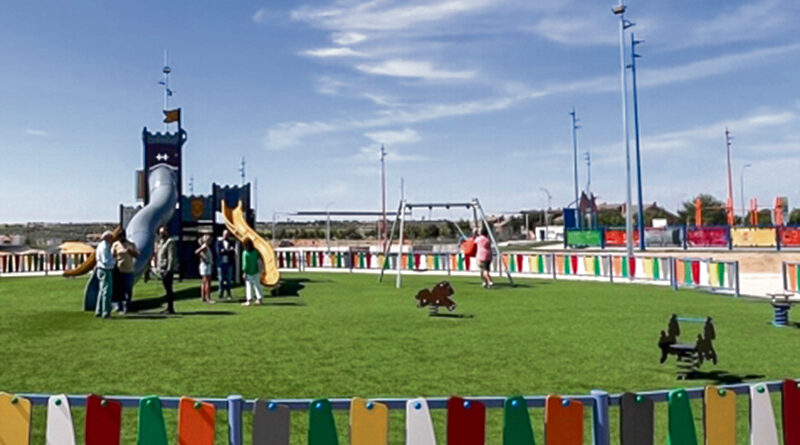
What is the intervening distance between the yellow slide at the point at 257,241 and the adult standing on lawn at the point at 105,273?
503 centimetres

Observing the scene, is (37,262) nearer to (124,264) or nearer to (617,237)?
(124,264)

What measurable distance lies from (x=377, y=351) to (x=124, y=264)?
275 inches

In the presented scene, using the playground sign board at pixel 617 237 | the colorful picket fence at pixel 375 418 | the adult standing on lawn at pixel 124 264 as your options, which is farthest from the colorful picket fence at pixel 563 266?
the colorful picket fence at pixel 375 418

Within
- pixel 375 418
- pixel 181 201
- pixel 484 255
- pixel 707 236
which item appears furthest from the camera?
pixel 707 236

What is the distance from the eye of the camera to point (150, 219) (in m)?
19.7

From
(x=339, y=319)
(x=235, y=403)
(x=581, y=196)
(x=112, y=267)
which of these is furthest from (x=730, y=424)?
(x=581, y=196)

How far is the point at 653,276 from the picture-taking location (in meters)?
22.4

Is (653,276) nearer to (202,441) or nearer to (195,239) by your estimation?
(195,239)

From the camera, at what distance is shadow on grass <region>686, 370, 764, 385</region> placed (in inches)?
312

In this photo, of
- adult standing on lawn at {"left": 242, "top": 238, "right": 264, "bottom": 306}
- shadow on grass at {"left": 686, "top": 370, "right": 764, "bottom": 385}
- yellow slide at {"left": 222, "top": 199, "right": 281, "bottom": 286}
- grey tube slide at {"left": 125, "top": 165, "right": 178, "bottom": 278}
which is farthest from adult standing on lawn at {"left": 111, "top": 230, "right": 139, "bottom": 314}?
shadow on grass at {"left": 686, "top": 370, "right": 764, "bottom": 385}

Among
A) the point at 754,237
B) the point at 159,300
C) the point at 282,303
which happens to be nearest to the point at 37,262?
the point at 159,300

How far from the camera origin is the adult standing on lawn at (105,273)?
1366 cm

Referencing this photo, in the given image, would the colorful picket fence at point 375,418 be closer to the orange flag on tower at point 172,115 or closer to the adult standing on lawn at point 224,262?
the adult standing on lawn at point 224,262

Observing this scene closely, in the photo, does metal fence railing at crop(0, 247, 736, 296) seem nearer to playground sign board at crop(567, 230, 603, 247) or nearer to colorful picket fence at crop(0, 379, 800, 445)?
playground sign board at crop(567, 230, 603, 247)
